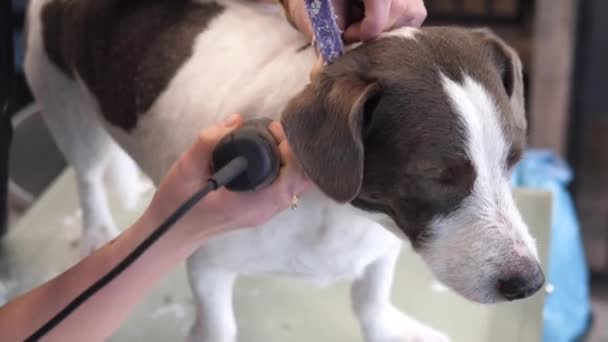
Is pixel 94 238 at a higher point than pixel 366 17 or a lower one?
lower

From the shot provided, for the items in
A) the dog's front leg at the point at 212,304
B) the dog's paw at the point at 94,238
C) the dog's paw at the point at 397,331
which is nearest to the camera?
the dog's front leg at the point at 212,304

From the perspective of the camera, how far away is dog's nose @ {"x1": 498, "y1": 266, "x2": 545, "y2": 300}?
81cm

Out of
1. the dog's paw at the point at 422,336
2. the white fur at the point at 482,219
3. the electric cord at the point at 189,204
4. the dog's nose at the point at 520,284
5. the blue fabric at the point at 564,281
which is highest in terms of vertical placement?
A: the electric cord at the point at 189,204

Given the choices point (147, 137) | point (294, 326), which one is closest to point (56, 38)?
point (147, 137)

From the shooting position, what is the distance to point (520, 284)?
2.65ft

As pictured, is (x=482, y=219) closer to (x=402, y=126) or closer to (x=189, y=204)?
(x=402, y=126)

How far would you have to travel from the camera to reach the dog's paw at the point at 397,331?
1.13 meters

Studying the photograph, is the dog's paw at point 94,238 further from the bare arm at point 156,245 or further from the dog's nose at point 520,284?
the dog's nose at point 520,284

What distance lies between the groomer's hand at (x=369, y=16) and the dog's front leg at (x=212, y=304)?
0.29 metres

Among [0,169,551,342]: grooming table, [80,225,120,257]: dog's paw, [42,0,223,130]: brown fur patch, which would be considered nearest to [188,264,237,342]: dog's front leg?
[0,169,551,342]: grooming table

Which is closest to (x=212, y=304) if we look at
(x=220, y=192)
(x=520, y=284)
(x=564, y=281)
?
(x=220, y=192)

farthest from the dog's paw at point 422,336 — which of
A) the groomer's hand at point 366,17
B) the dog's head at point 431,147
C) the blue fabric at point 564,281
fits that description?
the blue fabric at point 564,281

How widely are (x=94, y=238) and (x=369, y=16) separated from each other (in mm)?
706

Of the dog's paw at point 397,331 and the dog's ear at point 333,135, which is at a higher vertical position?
the dog's ear at point 333,135
